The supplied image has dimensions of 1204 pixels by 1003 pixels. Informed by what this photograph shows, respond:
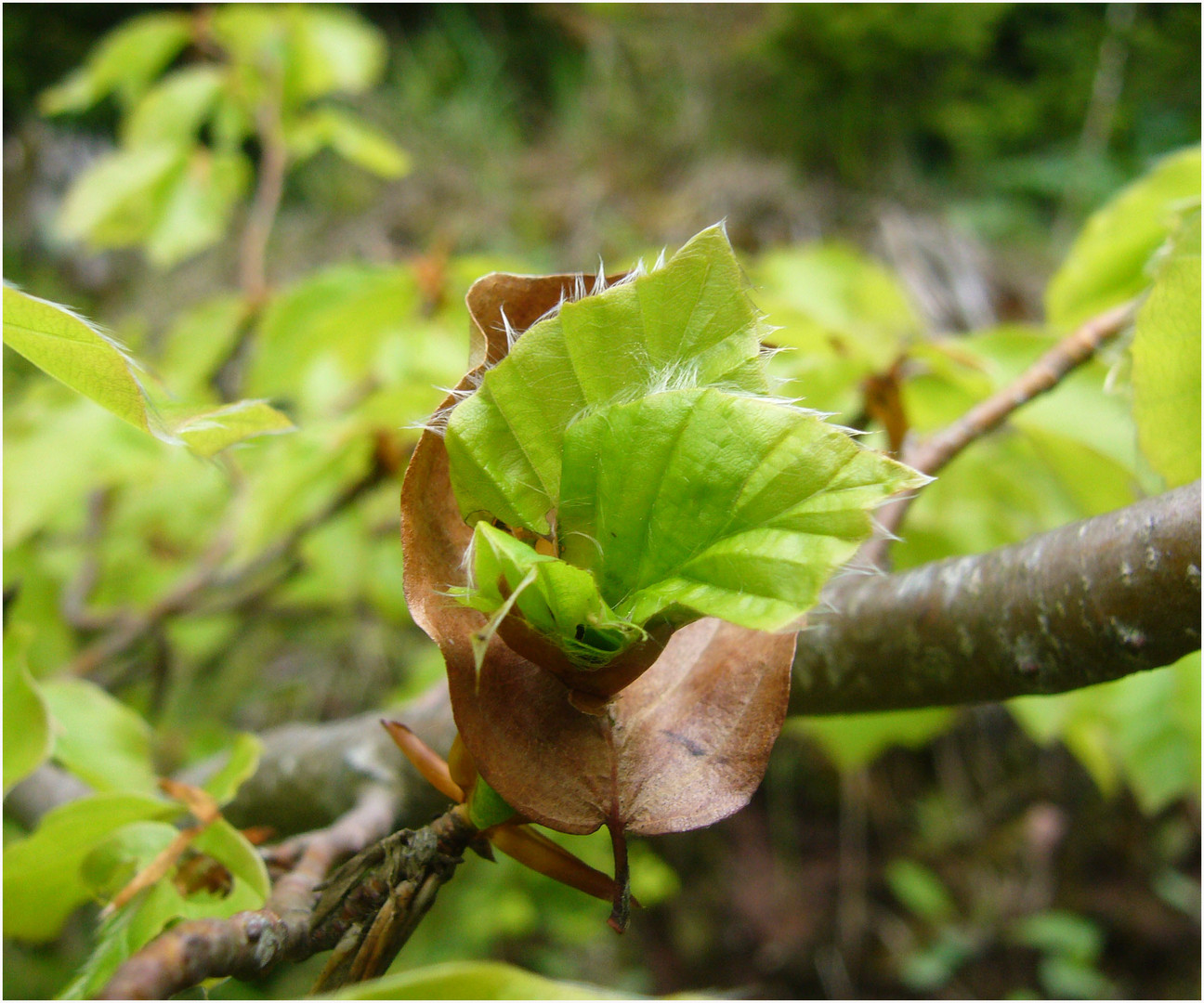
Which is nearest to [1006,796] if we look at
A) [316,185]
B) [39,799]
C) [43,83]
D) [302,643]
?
[302,643]

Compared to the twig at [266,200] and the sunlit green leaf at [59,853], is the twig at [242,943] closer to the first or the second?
the sunlit green leaf at [59,853]

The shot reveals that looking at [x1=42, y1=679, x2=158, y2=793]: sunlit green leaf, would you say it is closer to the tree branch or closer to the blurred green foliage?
the blurred green foliage

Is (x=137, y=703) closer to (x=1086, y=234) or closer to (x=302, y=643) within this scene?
(x=302, y=643)

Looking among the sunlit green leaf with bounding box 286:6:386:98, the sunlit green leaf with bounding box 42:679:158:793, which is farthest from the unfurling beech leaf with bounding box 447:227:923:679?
the sunlit green leaf with bounding box 286:6:386:98

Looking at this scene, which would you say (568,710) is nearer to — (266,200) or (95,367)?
(95,367)

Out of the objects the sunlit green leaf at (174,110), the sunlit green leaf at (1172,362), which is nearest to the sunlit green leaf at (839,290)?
the sunlit green leaf at (1172,362)

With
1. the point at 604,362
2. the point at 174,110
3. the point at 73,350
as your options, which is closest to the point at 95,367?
the point at 73,350
